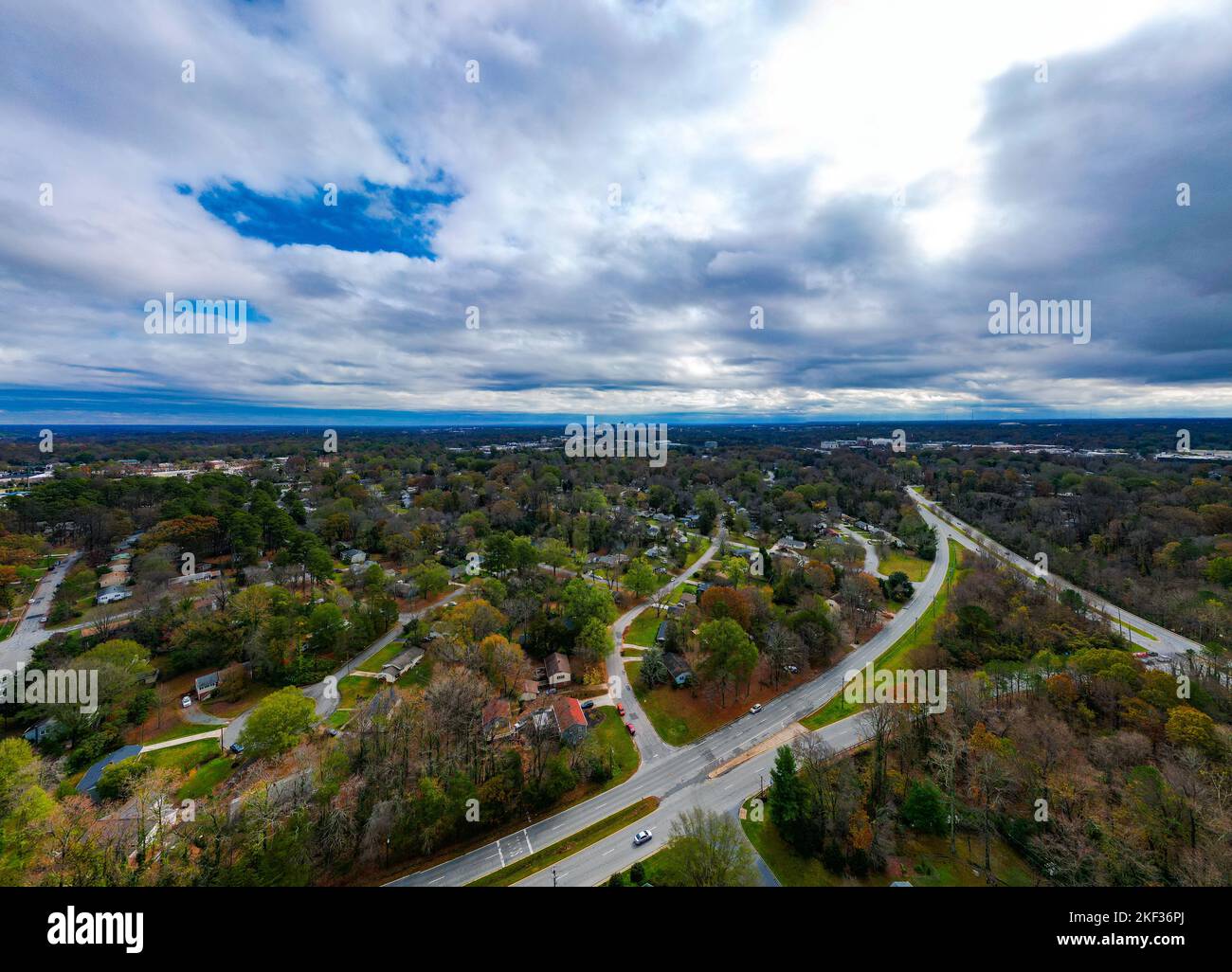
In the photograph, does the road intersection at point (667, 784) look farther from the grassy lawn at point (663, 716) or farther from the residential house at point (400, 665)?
the residential house at point (400, 665)

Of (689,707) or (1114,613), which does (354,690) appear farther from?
(1114,613)

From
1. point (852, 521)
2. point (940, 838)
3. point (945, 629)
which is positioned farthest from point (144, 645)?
point (852, 521)

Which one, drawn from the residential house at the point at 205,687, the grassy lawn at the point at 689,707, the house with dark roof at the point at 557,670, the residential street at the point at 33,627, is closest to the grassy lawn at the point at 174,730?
the residential house at the point at 205,687

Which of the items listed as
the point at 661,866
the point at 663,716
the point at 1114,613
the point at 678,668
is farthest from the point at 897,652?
the point at 661,866

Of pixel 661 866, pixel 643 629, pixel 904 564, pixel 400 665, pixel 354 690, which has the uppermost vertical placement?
pixel 904 564

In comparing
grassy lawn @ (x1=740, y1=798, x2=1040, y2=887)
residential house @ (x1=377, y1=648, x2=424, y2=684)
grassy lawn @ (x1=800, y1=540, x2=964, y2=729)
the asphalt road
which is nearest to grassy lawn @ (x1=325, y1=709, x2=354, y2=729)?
residential house @ (x1=377, y1=648, x2=424, y2=684)
